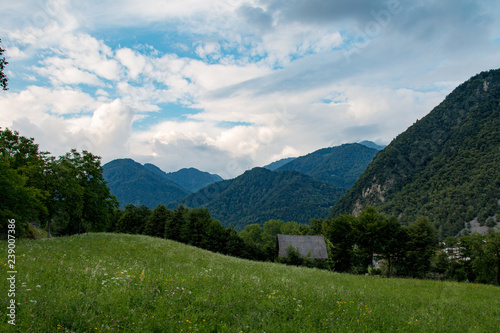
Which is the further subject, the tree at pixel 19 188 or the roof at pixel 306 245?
the roof at pixel 306 245

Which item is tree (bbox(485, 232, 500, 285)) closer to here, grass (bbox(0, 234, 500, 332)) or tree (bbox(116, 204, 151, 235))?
grass (bbox(0, 234, 500, 332))

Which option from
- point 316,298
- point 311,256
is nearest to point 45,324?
point 316,298

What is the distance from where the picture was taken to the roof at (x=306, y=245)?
54.9m

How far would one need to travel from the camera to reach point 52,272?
9055mm

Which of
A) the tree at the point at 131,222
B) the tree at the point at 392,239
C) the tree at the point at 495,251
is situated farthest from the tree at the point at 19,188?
the tree at the point at 495,251

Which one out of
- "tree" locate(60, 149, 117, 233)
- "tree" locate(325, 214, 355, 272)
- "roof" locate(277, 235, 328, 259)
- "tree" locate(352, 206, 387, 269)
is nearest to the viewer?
"tree" locate(60, 149, 117, 233)

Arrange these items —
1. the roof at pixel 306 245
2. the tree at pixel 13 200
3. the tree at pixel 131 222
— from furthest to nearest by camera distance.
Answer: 1. the tree at pixel 131 222
2. the roof at pixel 306 245
3. the tree at pixel 13 200

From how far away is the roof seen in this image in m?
54.9

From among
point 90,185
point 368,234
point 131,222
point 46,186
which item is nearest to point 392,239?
point 368,234

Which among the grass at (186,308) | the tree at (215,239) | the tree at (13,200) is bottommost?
the tree at (215,239)

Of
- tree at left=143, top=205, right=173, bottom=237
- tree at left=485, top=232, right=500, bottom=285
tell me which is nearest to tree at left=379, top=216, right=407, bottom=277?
tree at left=485, top=232, right=500, bottom=285

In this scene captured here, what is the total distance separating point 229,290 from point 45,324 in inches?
202

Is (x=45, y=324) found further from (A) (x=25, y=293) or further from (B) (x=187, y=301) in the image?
(B) (x=187, y=301)

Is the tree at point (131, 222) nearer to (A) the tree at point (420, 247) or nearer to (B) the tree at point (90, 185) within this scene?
(B) the tree at point (90, 185)
